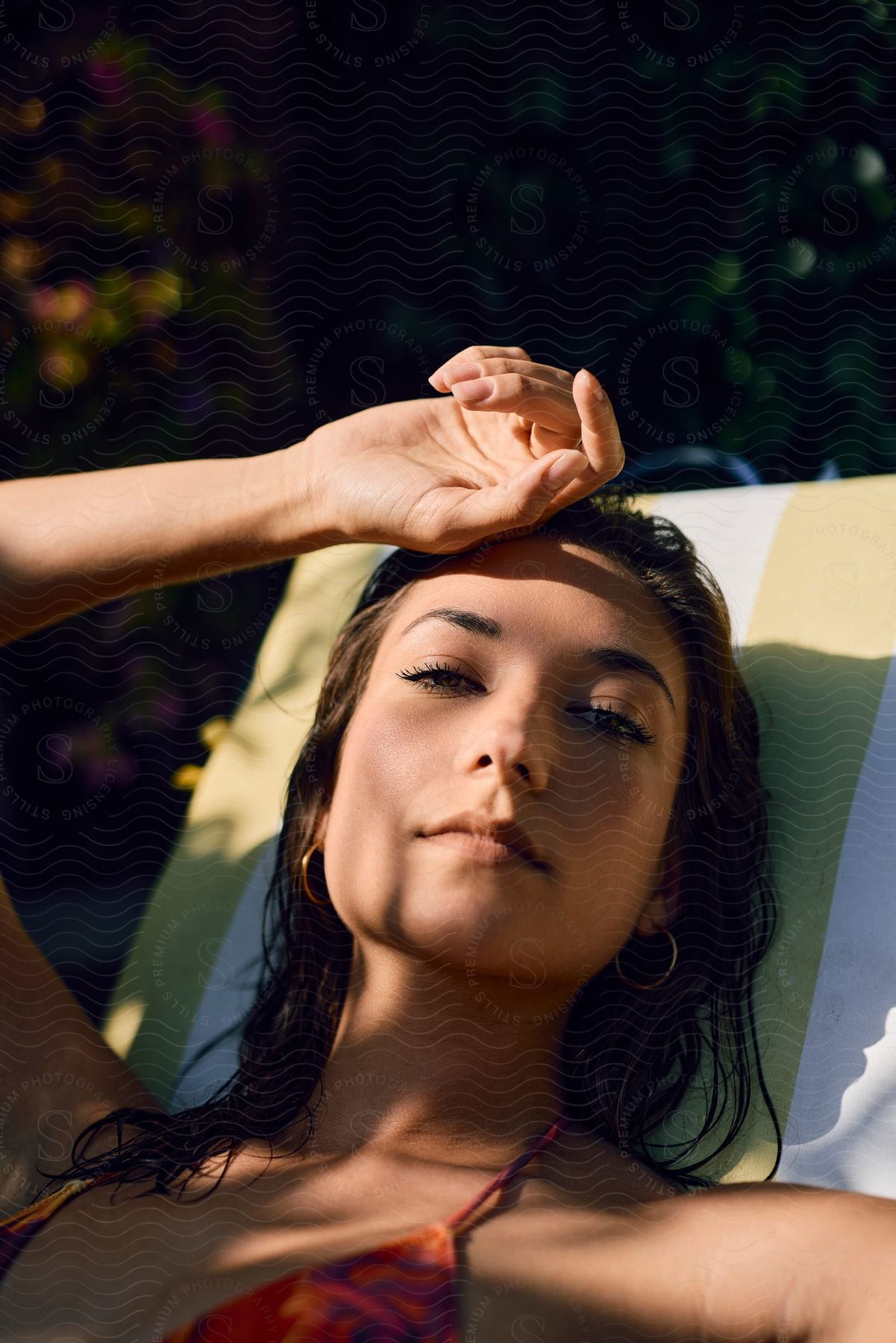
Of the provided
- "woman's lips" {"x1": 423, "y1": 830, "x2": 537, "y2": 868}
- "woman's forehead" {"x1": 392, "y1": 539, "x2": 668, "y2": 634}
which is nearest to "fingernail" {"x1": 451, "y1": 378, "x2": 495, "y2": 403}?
"woman's forehead" {"x1": 392, "y1": 539, "x2": 668, "y2": 634}

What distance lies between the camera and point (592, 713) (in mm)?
956

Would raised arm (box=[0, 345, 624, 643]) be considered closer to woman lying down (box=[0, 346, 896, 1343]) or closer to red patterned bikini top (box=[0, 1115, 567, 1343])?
woman lying down (box=[0, 346, 896, 1343])

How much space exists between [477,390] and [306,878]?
448 millimetres

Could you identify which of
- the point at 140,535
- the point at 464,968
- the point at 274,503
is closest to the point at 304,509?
the point at 274,503

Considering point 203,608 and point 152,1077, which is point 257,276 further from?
point 152,1077

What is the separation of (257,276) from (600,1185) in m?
1.15

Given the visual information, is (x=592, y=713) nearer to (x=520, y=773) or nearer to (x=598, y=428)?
(x=520, y=773)

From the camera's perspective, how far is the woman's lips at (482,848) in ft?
2.94

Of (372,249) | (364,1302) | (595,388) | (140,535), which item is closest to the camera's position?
(364,1302)

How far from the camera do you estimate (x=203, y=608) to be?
62.2 inches

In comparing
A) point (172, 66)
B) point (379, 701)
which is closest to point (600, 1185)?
point (379, 701)

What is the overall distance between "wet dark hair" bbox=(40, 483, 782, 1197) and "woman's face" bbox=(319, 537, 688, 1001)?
48mm

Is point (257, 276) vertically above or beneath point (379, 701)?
above

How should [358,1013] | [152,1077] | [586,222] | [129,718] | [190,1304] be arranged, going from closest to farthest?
[190,1304]
[358,1013]
[152,1077]
[129,718]
[586,222]
